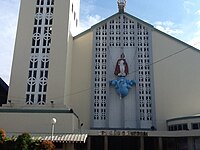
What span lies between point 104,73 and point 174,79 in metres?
6.78

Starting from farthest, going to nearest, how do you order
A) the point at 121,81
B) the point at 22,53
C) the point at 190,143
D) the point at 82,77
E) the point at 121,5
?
1. the point at 121,5
2. the point at 82,77
3. the point at 121,81
4. the point at 22,53
5. the point at 190,143

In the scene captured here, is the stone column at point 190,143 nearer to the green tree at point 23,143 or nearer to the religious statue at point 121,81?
the religious statue at point 121,81

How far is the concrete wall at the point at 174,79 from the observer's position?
24.2 metres

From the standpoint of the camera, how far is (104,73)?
25891mm

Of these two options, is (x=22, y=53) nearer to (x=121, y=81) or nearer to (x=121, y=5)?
(x=121, y=81)

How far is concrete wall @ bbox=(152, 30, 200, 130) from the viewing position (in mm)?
24234

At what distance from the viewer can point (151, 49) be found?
2611 cm

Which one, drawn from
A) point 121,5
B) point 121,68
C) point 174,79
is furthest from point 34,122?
point 121,5

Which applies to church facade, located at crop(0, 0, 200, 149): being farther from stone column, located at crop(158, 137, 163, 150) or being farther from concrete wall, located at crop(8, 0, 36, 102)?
stone column, located at crop(158, 137, 163, 150)

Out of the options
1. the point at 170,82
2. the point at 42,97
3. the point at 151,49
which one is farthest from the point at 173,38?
the point at 42,97

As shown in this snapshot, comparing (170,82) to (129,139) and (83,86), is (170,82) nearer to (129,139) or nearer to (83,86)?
(129,139)

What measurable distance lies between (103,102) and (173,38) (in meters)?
9.51

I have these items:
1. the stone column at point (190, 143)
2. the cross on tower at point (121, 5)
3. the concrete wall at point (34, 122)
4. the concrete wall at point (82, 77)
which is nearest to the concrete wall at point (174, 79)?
the stone column at point (190, 143)

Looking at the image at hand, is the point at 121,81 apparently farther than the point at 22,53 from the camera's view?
Yes
